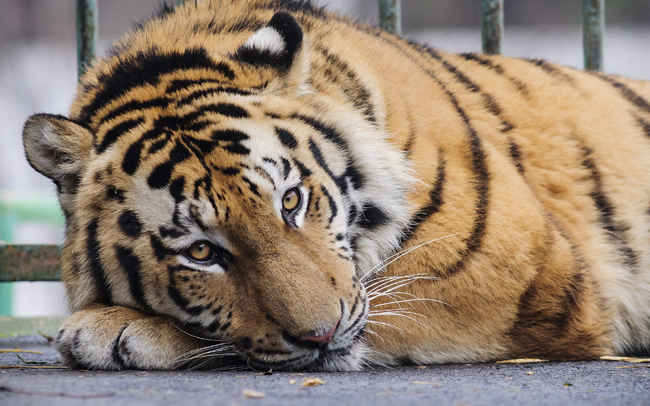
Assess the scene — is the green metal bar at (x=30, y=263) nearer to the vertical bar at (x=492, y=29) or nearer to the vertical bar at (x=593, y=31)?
the vertical bar at (x=492, y=29)

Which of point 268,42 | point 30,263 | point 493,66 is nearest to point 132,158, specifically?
point 268,42

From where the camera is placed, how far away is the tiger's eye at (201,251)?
155 centimetres

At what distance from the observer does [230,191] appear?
151 cm

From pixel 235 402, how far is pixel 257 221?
494 millimetres

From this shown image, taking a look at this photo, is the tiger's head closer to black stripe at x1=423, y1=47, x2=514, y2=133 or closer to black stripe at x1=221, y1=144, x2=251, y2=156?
black stripe at x1=221, y1=144, x2=251, y2=156

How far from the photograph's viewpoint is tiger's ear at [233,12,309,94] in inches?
69.2

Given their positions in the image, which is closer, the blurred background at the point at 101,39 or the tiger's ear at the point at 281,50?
the tiger's ear at the point at 281,50

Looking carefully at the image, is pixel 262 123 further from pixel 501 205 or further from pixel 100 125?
pixel 501 205

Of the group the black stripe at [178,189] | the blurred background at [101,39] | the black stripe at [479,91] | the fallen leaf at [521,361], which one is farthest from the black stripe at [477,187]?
the blurred background at [101,39]

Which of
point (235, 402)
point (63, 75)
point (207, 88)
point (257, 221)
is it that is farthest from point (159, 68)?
point (63, 75)

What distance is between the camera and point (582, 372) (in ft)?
5.18

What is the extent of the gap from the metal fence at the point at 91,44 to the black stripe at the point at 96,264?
36.9 inches

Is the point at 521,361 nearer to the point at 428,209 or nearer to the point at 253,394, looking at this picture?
the point at 428,209

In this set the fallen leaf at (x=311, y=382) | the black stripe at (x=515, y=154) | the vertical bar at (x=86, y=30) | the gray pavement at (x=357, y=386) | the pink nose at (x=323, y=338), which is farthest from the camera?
the vertical bar at (x=86, y=30)
